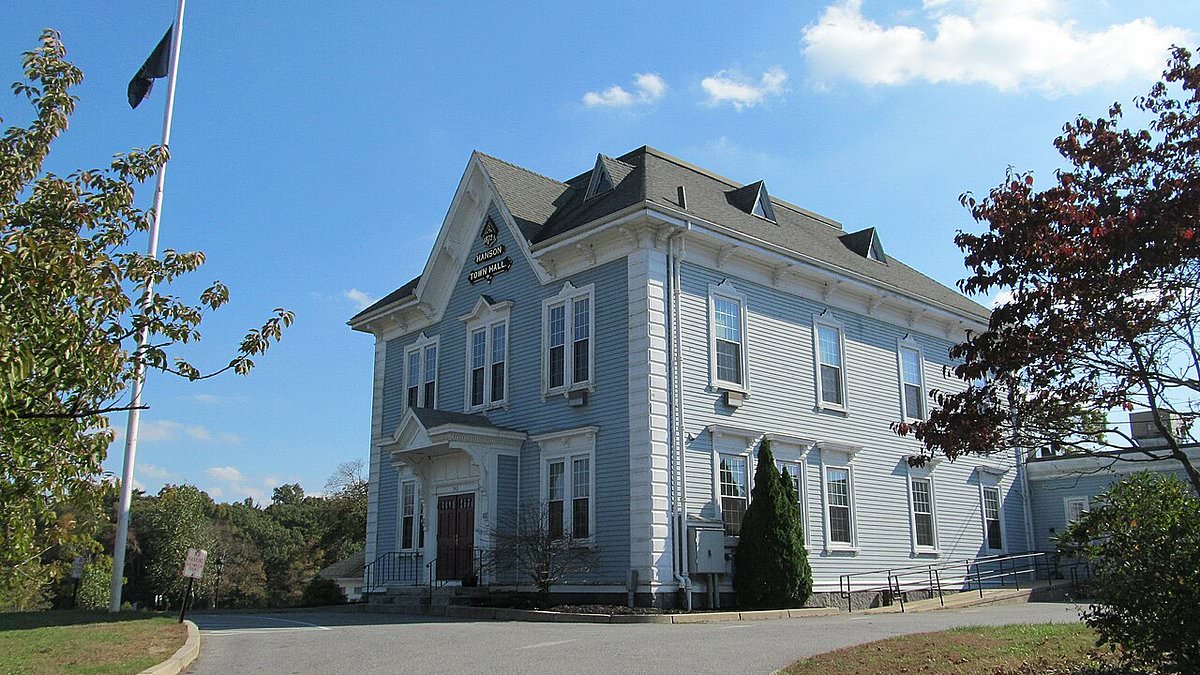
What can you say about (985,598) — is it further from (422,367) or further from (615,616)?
(422,367)

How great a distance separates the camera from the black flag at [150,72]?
2022 centimetres

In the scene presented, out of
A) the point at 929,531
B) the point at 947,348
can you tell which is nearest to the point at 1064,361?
the point at 929,531

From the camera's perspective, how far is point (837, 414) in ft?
81.5

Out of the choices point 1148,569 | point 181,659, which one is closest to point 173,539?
point 181,659

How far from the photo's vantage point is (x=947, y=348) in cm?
2905

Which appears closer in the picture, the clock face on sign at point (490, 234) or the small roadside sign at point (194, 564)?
the small roadside sign at point (194, 564)

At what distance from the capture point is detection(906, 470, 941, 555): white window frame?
26.0m

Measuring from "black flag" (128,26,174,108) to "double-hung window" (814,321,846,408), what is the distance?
15692 mm

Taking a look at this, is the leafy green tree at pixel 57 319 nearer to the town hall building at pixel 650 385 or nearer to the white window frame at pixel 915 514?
the town hall building at pixel 650 385

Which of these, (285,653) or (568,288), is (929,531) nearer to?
Answer: (568,288)

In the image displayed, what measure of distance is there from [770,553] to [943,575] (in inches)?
351

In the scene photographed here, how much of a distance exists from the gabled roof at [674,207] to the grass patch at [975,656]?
10800mm

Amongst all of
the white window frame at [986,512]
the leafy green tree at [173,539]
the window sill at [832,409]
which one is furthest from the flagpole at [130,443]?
the leafy green tree at [173,539]

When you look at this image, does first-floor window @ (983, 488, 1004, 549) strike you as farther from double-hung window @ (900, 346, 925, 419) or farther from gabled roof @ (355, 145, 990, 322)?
gabled roof @ (355, 145, 990, 322)
